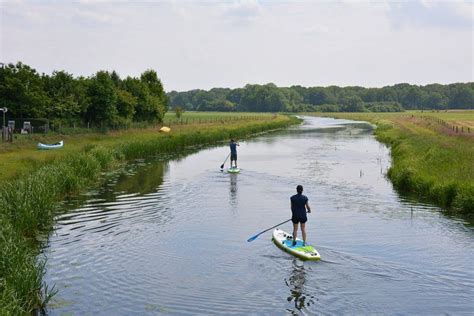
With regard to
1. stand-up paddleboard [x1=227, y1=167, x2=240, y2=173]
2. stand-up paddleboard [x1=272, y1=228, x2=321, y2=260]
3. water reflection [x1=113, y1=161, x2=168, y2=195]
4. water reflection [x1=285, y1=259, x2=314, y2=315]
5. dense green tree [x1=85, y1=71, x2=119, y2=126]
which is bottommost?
water reflection [x1=285, y1=259, x2=314, y2=315]

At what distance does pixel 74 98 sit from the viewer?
171ft

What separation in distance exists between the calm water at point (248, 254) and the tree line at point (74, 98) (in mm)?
17911

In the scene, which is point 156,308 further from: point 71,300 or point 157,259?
point 157,259

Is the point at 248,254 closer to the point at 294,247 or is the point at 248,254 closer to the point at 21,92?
the point at 294,247

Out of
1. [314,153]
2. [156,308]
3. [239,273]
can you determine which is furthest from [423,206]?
[314,153]

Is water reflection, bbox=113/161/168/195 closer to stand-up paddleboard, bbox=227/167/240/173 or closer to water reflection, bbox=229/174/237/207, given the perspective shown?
water reflection, bbox=229/174/237/207

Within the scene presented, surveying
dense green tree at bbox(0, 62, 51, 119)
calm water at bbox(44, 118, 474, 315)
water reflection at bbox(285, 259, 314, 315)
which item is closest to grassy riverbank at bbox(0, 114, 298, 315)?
calm water at bbox(44, 118, 474, 315)

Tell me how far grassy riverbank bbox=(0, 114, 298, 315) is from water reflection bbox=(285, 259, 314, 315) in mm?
6296

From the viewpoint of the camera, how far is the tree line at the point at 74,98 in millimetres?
45688

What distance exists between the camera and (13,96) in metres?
Result: 45.8

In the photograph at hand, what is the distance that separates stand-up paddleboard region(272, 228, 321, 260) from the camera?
57.2 ft

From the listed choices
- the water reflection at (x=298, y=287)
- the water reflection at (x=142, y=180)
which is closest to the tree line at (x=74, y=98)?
the water reflection at (x=142, y=180)

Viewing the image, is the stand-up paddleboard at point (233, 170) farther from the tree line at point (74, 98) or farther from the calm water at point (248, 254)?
the tree line at point (74, 98)

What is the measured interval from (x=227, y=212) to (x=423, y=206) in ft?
31.1
